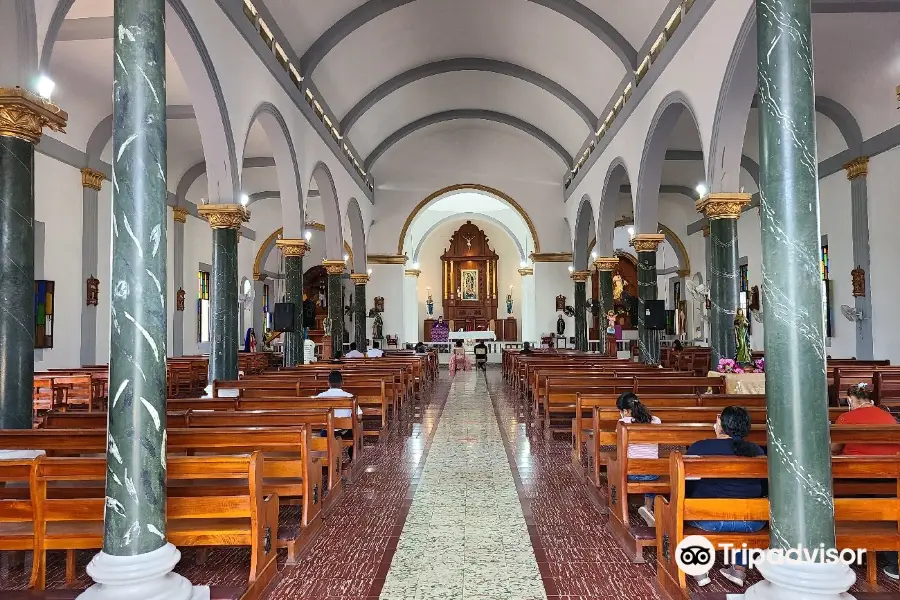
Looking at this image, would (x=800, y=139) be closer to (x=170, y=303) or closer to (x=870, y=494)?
(x=870, y=494)

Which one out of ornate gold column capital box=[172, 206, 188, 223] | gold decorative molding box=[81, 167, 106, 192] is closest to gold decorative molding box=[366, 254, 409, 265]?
ornate gold column capital box=[172, 206, 188, 223]

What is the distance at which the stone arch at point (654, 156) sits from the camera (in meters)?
11.2

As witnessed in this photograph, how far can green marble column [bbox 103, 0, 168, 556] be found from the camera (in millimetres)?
3213

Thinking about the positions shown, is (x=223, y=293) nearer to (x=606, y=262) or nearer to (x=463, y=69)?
(x=463, y=69)

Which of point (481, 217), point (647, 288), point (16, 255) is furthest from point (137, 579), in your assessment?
point (481, 217)

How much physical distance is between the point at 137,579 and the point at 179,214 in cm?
1634

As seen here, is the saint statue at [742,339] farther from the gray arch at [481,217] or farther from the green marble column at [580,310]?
the gray arch at [481,217]

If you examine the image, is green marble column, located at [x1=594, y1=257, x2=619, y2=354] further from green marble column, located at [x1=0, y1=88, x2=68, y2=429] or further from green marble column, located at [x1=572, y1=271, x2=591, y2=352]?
green marble column, located at [x1=0, y1=88, x2=68, y2=429]

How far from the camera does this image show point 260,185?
22.0m

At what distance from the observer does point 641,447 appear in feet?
15.3

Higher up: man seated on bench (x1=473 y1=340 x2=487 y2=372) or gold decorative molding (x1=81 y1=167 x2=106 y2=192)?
gold decorative molding (x1=81 y1=167 x2=106 y2=192)

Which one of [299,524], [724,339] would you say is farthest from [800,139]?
[724,339]

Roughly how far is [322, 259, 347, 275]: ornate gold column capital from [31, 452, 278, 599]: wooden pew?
1390cm

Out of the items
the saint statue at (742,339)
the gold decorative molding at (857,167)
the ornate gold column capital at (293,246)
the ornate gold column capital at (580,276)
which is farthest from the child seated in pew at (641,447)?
the ornate gold column capital at (580,276)
